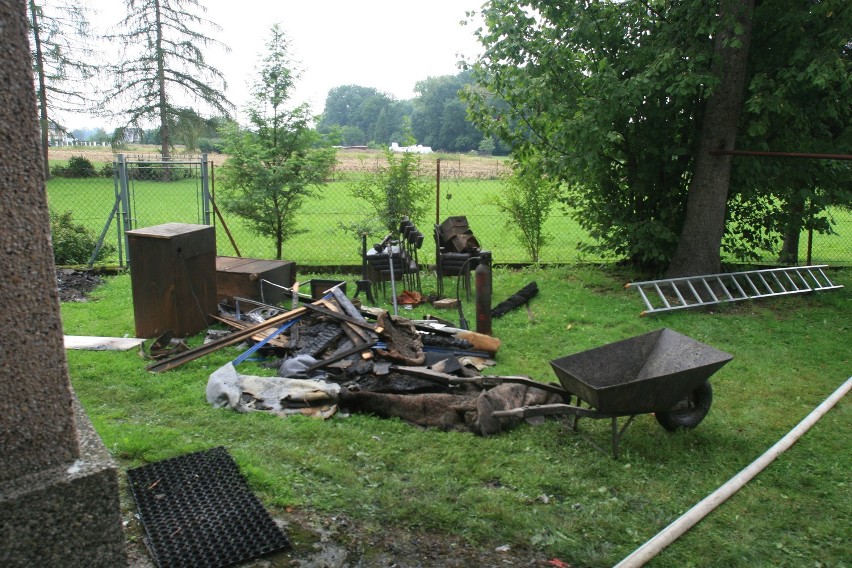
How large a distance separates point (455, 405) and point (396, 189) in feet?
22.1

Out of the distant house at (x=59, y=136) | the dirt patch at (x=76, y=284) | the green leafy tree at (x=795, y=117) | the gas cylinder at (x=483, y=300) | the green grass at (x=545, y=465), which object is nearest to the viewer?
the green grass at (x=545, y=465)

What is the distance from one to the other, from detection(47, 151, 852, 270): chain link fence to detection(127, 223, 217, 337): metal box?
3282 millimetres

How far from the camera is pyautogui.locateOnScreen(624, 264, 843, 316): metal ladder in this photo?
9.15 metres

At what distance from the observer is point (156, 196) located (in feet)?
88.1

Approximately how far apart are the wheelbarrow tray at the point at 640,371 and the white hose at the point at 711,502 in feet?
2.20

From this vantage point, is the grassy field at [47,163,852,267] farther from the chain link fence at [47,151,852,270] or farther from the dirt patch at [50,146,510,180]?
the dirt patch at [50,146,510,180]

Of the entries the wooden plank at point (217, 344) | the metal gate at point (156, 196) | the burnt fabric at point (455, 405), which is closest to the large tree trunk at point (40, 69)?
the metal gate at point (156, 196)

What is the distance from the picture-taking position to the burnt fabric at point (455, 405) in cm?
520

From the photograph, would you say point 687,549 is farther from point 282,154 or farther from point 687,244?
point 282,154

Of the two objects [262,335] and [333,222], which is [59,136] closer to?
[333,222]

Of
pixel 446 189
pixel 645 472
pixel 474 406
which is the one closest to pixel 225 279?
pixel 474 406

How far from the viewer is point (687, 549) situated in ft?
11.9

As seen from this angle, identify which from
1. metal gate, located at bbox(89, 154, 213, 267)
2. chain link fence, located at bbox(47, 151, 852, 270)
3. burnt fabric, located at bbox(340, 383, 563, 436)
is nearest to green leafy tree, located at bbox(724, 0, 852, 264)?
chain link fence, located at bbox(47, 151, 852, 270)

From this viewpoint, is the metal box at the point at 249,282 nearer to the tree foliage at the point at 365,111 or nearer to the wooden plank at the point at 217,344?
the wooden plank at the point at 217,344
